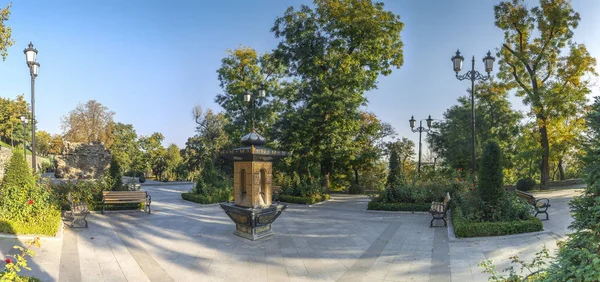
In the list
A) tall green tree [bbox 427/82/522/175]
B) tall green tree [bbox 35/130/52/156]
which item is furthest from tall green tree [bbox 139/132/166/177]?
tall green tree [bbox 427/82/522/175]

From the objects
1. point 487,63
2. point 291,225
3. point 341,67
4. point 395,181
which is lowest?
point 291,225

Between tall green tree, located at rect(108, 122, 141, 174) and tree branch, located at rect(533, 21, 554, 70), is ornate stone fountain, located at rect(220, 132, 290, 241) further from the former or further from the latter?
tall green tree, located at rect(108, 122, 141, 174)

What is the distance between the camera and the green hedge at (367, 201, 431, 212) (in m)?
12.4

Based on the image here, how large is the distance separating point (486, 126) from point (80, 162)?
35.9 meters

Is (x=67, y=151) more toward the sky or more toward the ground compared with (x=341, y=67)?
more toward the ground

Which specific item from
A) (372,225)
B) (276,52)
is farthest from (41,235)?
(276,52)

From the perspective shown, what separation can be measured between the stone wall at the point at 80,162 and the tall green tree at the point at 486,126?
30568 millimetres

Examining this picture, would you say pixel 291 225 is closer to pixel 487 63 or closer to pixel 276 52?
pixel 487 63

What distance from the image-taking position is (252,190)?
8344 millimetres

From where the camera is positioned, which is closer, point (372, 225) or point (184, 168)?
point (372, 225)

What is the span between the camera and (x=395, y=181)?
13.8 m

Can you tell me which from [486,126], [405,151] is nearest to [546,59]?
[486,126]

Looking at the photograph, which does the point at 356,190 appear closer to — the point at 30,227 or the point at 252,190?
the point at 252,190

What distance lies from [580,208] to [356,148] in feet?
49.7
